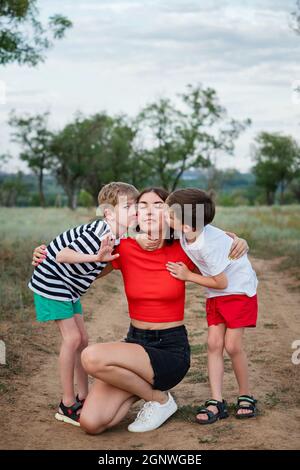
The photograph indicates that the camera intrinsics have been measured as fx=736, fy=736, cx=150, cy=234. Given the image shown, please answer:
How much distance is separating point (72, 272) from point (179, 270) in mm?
771

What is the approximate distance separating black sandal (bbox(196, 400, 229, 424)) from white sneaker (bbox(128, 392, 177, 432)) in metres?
0.24

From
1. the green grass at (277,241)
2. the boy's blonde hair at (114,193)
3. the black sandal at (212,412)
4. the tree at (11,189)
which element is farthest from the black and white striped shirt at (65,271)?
the tree at (11,189)

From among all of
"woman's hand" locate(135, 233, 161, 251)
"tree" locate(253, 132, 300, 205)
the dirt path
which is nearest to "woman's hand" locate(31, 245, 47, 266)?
"woman's hand" locate(135, 233, 161, 251)

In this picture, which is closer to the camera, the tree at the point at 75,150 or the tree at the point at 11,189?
the tree at the point at 75,150

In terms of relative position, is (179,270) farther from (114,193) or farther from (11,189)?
(11,189)

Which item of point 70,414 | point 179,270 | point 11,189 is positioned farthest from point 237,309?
point 11,189

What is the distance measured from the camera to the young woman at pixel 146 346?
4754 mm

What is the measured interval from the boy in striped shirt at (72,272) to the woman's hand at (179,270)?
0.41 m

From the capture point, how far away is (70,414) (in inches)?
199

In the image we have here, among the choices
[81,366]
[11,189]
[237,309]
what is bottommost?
[11,189]

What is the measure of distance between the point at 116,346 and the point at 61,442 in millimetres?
690

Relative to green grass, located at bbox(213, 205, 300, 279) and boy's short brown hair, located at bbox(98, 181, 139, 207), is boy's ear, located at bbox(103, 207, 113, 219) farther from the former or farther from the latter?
green grass, located at bbox(213, 205, 300, 279)

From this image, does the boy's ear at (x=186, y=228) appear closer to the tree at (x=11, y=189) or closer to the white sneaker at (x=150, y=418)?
the white sneaker at (x=150, y=418)
